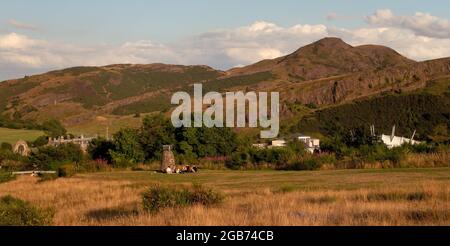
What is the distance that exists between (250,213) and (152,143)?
33.0 m

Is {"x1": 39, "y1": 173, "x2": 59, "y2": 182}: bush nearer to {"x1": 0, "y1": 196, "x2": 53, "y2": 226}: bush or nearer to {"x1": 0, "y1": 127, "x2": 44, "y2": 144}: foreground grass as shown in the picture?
{"x1": 0, "y1": 196, "x2": 53, "y2": 226}: bush

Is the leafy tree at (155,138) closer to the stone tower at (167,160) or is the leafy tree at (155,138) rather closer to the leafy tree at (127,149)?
the leafy tree at (127,149)

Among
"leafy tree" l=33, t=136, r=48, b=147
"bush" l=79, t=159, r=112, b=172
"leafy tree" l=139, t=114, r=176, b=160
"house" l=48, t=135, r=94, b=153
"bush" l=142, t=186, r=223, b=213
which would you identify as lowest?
"bush" l=79, t=159, r=112, b=172

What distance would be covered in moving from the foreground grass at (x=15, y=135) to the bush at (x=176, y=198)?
8340cm

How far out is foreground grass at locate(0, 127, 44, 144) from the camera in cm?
9543

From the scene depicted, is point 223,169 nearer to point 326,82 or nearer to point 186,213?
point 186,213

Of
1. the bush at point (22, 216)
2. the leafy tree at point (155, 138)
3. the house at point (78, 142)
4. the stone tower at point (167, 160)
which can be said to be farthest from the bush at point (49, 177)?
the house at point (78, 142)

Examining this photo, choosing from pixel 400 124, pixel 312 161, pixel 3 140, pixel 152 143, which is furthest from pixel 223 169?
pixel 3 140

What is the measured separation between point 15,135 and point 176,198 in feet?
309

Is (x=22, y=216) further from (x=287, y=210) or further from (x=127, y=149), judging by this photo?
(x=127, y=149)

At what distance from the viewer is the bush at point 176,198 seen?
1344cm

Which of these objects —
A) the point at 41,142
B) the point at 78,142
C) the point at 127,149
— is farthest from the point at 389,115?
the point at 41,142

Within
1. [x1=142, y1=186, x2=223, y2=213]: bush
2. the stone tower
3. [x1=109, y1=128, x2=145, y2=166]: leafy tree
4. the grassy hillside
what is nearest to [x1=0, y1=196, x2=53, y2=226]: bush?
[x1=142, y1=186, x2=223, y2=213]: bush

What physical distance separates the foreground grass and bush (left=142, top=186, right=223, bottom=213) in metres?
83.4
